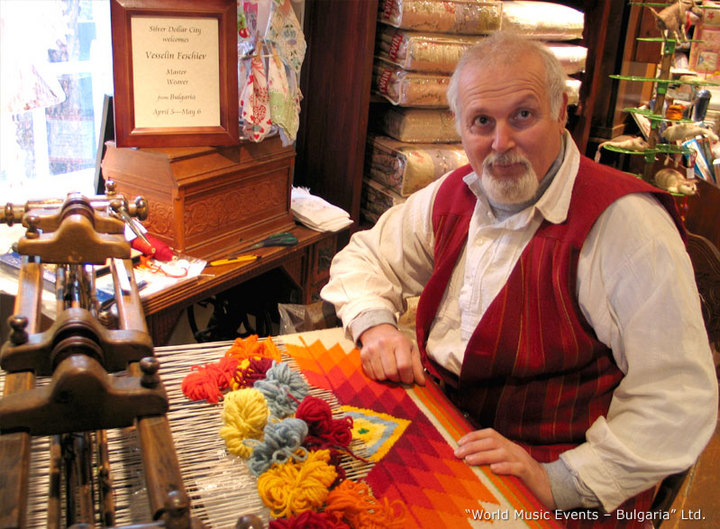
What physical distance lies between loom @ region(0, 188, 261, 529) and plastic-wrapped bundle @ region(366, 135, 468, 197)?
1.49 m

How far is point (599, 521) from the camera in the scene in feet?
3.98

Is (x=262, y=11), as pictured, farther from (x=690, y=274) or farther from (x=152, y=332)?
(x=690, y=274)

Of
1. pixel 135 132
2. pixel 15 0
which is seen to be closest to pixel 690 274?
pixel 135 132

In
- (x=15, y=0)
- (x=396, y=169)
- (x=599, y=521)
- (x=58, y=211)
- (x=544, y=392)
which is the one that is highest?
(x=15, y=0)

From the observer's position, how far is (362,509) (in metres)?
0.90

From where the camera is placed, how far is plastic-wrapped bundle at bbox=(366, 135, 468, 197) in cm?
240

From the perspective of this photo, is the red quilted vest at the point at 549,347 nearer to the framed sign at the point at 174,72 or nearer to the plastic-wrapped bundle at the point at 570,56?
the framed sign at the point at 174,72

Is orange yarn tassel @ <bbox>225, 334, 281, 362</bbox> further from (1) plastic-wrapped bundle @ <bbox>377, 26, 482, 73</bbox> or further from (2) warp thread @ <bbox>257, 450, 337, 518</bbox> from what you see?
(1) plastic-wrapped bundle @ <bbox>377, 26, 482, 73</bbox>

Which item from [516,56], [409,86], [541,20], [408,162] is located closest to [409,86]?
[409,86]

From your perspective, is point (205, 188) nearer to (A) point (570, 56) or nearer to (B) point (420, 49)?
(B) point (420, 49)

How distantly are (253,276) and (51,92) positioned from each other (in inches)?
31.8

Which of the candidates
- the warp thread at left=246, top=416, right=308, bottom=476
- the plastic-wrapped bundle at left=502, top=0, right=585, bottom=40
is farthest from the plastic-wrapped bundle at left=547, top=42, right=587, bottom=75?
the warp thread at left=246, top=416, right=308, bottom=476

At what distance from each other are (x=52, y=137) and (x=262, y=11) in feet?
2.67

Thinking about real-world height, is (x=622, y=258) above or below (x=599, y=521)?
above
